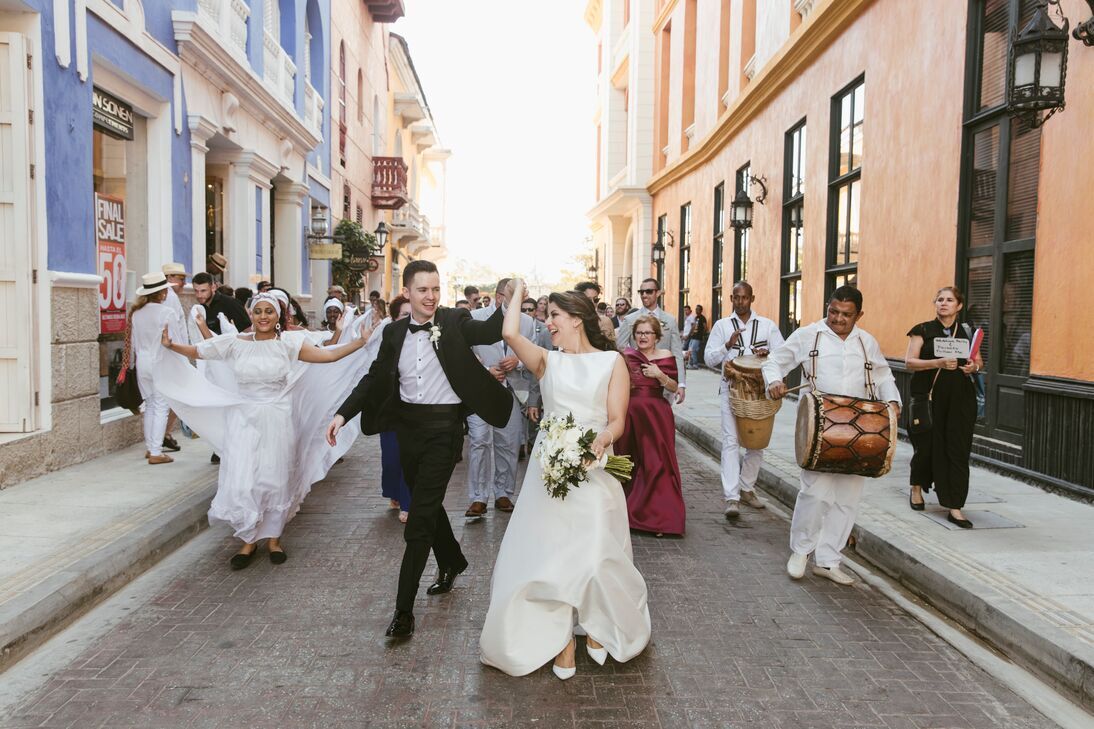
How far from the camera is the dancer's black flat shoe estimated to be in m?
5.73

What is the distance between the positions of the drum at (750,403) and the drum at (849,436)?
5.02 ft

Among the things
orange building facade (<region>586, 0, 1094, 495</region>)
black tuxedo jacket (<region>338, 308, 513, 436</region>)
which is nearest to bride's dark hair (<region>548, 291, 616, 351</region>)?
black tuxedo jacket (<region>338, 308, 513, 436</region>)

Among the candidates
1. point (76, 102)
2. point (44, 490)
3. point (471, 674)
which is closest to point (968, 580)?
point (471, 674)

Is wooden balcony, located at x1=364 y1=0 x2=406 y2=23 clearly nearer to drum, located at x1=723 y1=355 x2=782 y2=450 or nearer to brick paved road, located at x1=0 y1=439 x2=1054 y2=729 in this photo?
drum, located at x1=723 y1=355 x2=782 y2=450

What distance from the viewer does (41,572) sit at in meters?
5.04

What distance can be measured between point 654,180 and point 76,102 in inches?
870

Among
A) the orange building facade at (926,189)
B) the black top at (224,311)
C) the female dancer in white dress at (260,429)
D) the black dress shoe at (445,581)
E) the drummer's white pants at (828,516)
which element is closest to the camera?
the black dress shoe at (445,581)

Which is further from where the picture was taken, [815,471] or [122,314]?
[122,314]

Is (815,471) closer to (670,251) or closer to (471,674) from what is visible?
(471,674)

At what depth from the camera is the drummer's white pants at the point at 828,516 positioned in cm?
568

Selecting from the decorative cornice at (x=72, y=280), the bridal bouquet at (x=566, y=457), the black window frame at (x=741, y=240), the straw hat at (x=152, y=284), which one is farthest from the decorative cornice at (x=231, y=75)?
the bridal bouquet at (x=566, y=457)

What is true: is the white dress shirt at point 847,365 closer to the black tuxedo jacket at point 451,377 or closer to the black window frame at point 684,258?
the black tuxedo jacket at point 451,377

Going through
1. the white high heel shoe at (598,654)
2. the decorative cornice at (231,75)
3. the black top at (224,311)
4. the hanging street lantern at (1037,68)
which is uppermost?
the decorative cornice at (231,75)

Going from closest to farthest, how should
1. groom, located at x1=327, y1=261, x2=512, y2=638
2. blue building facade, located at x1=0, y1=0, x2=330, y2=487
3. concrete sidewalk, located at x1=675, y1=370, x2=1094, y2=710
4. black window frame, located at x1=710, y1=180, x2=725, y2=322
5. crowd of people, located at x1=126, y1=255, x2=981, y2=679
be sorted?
crowd of people, located at x1=126, y1=255, x2=981, y2=679 < concrete sidewalk, located at x1=675, y1=370, x2=1094, y2=710 < groom, located at x1=327, y1=261, x2=512, y2=638 < blue building facade, located at x1=0, y1=0, x2=330, y2=487 < black window frame, located at x1=710, y1=180, x2=725, y2=322
